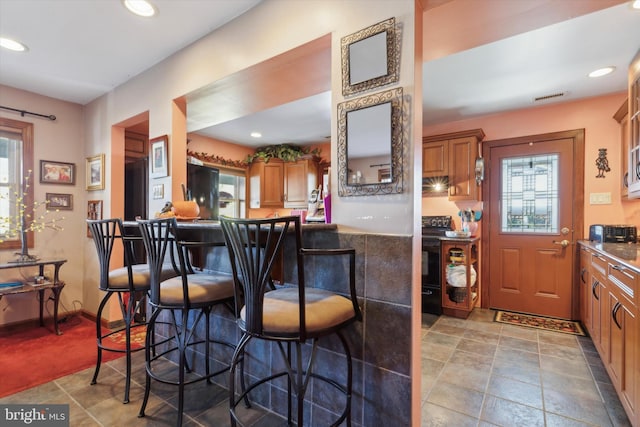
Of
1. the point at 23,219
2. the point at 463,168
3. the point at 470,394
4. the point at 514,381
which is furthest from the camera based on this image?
the point at 463,168

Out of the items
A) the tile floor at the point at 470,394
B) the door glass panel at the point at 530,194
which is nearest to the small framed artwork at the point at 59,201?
the tile floor at the point at 470,394

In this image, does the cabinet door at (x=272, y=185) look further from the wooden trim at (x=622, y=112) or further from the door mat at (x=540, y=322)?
the wooden trim at (x=622, y=112)

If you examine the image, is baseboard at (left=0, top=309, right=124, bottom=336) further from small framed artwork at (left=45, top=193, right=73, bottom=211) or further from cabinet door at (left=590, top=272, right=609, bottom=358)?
cabinet door at (left=590, top=272, right=609, bottom=358)

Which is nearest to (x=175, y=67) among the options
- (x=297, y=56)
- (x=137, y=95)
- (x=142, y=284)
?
(x=137, y=95)

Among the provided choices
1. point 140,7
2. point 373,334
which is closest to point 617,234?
point 373,334

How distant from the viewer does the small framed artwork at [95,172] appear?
3.13m

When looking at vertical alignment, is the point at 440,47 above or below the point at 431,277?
above

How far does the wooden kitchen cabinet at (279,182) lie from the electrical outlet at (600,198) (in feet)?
11.3

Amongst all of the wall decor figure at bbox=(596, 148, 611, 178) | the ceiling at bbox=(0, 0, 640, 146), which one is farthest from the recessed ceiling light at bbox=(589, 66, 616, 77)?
the wall decor figure at bbox=(596, 148, 611, 178)

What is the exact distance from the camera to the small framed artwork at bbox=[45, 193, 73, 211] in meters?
3.24

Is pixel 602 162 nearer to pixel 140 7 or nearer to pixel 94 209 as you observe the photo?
pixel 140 7

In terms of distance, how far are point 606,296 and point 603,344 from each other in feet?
1.22

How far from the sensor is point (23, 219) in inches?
121

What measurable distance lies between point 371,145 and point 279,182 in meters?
3.66
